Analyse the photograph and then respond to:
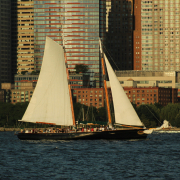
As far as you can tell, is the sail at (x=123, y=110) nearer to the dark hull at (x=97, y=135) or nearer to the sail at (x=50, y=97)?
the dark hull at (x=97, y=135)

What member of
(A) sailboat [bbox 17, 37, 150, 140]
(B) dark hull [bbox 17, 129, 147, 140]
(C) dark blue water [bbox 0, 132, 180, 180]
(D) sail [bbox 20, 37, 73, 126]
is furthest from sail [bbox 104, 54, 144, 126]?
(D) sail [bbox 20, 37, 73, 126]

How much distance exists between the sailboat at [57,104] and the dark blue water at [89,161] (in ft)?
19.1

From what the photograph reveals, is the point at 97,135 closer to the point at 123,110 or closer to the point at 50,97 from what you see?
the point at 123,110

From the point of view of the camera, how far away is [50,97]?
114 meters

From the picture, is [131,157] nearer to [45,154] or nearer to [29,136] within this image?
[45,154]

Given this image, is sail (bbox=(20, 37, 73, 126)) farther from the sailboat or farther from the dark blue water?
the dark blue water

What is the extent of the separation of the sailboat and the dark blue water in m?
5.81

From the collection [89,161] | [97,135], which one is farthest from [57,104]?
[89,161]

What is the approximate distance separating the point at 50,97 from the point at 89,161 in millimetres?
39560

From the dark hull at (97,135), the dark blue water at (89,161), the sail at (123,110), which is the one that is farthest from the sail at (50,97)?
the sail at (123,110)

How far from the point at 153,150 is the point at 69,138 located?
25.1 meters

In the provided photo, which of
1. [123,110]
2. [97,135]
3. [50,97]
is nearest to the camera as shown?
[123,110]

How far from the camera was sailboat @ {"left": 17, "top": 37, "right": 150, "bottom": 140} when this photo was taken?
370ft

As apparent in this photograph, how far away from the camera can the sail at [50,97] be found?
114 metres
